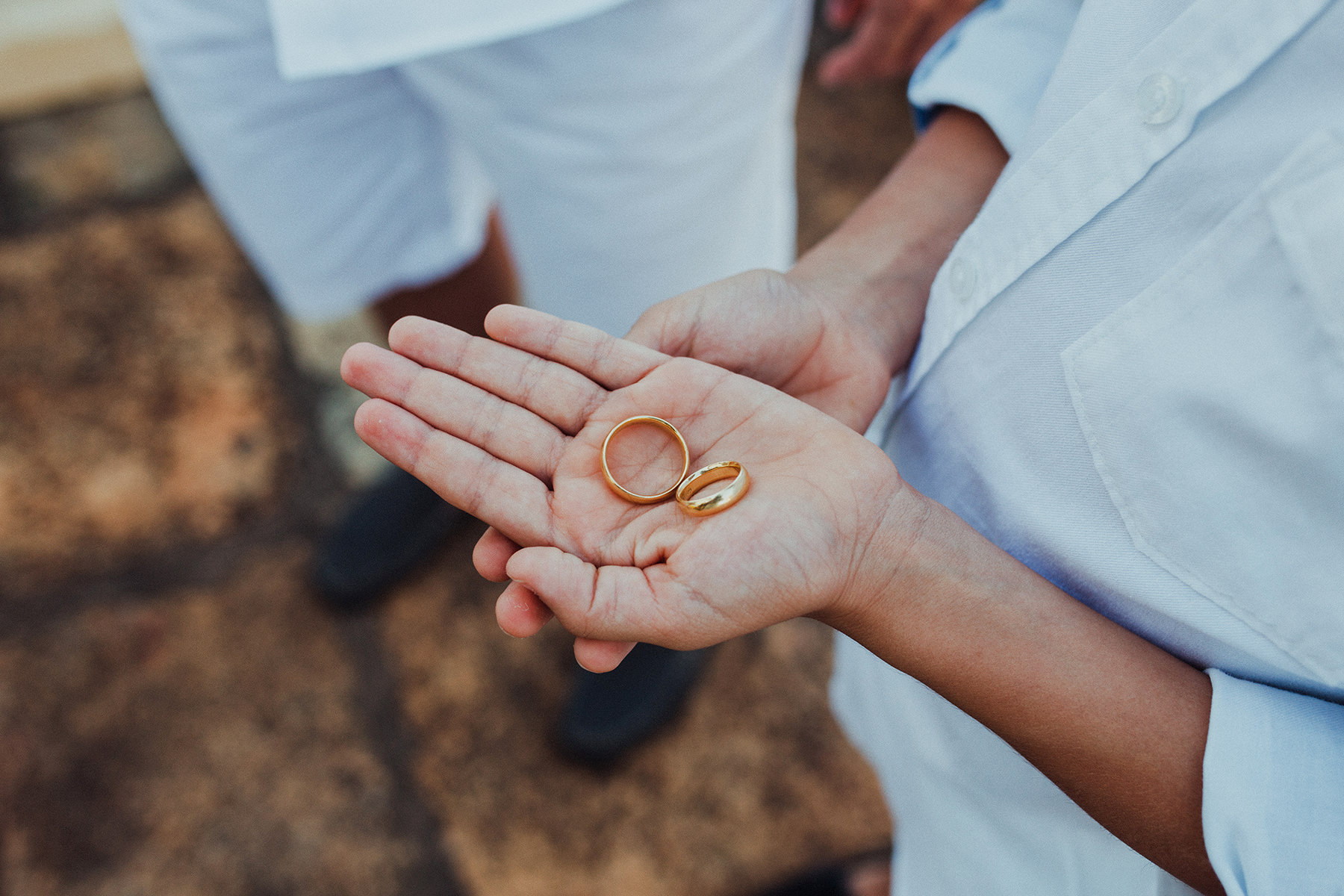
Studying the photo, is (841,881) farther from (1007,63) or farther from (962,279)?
(1007,63)

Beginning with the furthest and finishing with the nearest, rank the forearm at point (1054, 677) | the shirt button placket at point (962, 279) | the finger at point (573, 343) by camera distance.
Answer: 1. the finger at point (573, 343)
2. the shirt button placket at point (962, 279)
3. the forearm at point (1054, 677)

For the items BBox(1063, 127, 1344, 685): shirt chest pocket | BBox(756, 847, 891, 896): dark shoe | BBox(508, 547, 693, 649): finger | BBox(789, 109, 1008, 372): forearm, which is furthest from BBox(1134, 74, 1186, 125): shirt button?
BBox(756, 847, 891, 896): dark shoe

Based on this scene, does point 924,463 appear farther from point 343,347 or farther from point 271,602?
point 343,347

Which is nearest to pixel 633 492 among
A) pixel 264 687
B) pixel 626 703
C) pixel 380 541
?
pixel 626 703

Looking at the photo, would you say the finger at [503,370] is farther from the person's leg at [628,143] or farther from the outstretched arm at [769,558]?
the person's leg at [628,143]

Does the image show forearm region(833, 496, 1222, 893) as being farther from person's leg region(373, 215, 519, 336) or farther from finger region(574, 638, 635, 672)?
person's leg region(373, 215, 519, 336)

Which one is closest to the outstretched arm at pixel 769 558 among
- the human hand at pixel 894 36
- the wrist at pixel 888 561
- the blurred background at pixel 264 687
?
the wrist at pixel 888 561

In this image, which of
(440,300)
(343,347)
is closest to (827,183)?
(440,300)
